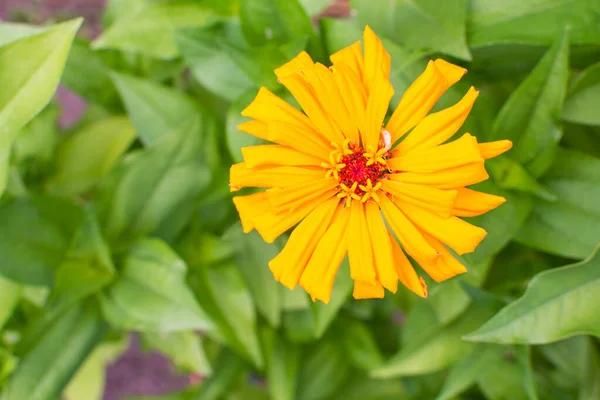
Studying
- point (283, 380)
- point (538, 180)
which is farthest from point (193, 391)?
point (538, 180)

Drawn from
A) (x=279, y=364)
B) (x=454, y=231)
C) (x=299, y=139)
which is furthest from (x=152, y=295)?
(x=454, y=231)

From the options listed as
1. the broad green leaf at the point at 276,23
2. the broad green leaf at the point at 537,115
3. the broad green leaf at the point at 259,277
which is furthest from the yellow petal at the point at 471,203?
the broad green leaf at the point at 259,277

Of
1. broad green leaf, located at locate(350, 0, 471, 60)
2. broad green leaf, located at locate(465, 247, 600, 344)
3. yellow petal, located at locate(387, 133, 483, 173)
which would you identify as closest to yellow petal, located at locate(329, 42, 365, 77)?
yellow petal, located at locate(387, 133, 483, 173)

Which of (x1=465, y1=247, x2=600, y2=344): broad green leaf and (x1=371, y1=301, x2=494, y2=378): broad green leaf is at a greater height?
(x1=465, y1=247, x2=600, y2=344): broad green leaf

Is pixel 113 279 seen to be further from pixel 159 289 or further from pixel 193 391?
pixel 193 391

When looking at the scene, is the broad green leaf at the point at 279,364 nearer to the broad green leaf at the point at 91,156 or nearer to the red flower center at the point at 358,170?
the broad green leaf at the point at 91,156

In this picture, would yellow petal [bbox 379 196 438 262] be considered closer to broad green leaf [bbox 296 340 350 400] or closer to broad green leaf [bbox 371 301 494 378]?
broad green leaf [bbox 371 301 494 378]

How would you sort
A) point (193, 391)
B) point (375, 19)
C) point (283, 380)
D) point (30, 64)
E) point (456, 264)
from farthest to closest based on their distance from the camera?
point (193, 391) < point (283, 380) < point (375, 19) < point (30, 64) < point (456, 264)
